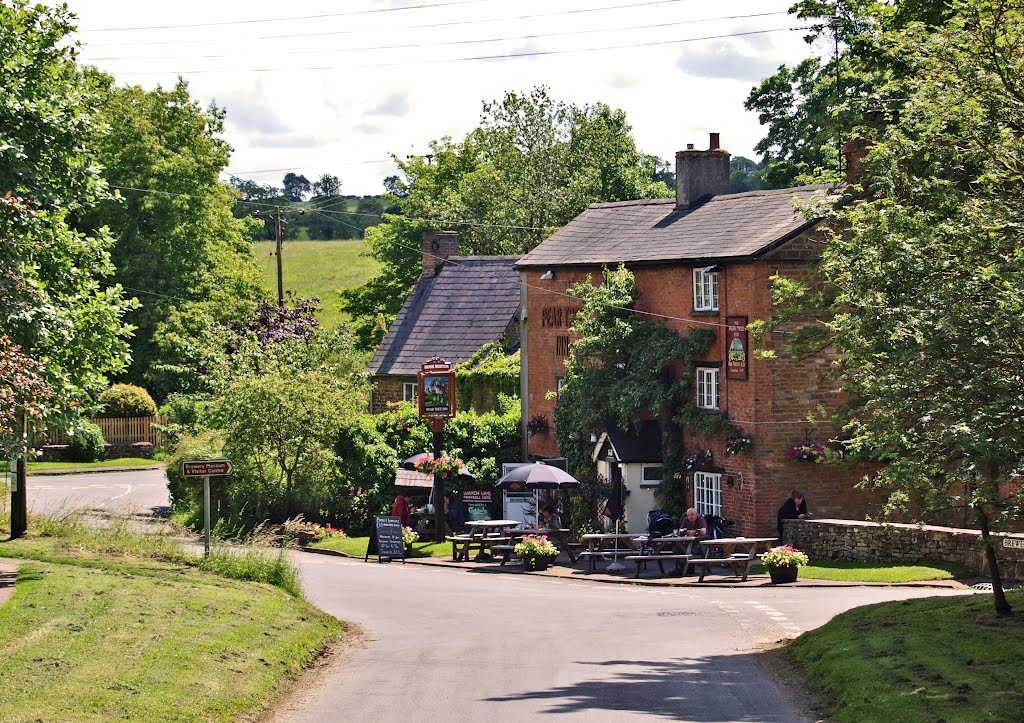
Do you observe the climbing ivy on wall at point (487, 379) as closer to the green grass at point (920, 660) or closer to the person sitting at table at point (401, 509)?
the person sitting at table at point (401, 509)

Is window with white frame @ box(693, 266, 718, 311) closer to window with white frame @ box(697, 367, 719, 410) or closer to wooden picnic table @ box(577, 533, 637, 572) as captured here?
window with white frame @ box(697, 367, 719, 410)

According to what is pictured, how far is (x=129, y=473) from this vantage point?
5744cm

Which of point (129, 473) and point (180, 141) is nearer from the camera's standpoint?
point (129, 473)

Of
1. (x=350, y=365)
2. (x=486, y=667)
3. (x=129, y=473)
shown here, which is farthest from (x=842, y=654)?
(x=129, y=473)

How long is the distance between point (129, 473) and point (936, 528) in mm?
38945

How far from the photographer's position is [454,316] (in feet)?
165

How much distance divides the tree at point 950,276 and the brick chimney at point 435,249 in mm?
Answer: 37625

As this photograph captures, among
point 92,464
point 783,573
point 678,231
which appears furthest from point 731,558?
point 92,464

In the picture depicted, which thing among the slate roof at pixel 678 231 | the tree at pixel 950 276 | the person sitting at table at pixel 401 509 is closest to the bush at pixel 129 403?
the slate roof at pixel 678 231

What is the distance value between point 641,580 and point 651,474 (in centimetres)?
638

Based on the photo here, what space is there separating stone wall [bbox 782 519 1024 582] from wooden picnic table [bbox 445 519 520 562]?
25.2 ft

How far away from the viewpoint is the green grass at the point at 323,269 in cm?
10769

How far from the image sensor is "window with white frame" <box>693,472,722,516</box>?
112 feet

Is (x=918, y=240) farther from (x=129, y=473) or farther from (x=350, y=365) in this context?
(x=129, y=473)
